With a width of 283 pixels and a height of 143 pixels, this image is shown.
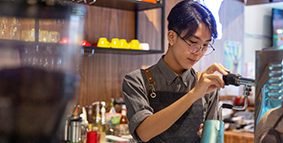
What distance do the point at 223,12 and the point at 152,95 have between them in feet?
10.7

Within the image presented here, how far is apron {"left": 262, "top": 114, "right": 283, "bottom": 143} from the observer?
1.90ft

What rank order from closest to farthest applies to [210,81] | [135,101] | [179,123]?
1. [210,81]
2. [135,101]
3. [179,123]

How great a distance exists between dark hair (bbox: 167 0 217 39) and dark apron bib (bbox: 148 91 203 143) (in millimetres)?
302

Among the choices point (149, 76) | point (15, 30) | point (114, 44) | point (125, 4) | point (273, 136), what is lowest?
point (273, 136)

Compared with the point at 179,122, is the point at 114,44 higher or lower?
higher

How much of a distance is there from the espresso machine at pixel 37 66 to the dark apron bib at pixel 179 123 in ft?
3.06

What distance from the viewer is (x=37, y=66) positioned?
0.21 m

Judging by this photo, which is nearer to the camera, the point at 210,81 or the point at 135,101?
the point at 210,81

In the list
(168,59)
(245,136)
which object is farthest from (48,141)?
(245,136)

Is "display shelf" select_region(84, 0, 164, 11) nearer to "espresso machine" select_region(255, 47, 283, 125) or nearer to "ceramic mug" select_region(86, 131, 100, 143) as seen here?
"ceramic mug" select_region(86, 131, 100, 143)

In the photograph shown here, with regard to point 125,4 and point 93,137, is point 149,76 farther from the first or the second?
point 125,4

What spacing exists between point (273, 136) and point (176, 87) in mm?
617

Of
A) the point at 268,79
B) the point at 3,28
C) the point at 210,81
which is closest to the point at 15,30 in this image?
the point at 3,28

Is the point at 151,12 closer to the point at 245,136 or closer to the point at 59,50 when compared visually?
the point at 245,136
